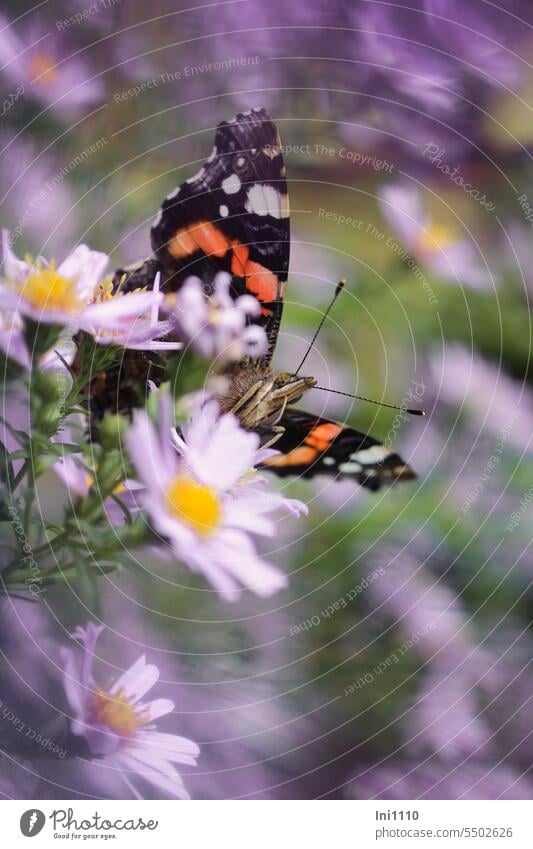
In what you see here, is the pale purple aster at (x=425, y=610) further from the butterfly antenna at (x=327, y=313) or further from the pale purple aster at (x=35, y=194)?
the pale purple aster at (x=35, y=194)

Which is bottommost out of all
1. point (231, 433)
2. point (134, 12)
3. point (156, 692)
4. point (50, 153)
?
A: point (156, 692)

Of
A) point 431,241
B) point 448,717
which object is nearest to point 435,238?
point 431,241

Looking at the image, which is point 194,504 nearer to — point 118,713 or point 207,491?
point 207,491

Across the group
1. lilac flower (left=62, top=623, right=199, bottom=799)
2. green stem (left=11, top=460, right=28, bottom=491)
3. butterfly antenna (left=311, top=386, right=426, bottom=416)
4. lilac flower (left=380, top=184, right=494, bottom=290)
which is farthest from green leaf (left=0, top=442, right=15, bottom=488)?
lilac flower (left=380, top=184, right=494, bottom=290)

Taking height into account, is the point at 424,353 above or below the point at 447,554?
above

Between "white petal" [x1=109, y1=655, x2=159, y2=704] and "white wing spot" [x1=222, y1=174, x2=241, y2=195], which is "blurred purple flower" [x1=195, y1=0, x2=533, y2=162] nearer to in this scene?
"white wing spot" [x1=222, y1=174, x2=241, y2=195]

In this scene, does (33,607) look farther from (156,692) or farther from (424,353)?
(424,353)

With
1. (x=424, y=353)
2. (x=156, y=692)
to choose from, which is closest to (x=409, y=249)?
(x=424, y=353)
